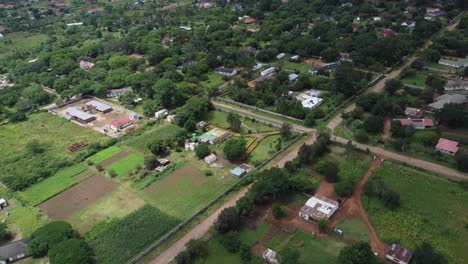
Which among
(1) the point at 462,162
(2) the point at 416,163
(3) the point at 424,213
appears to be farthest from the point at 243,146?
(1) the point at 462,162

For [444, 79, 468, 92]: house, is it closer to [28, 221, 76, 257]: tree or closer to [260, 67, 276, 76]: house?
[260, 67, 276, 76]: house

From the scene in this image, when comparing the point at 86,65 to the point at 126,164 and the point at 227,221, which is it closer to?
the point at 126,164

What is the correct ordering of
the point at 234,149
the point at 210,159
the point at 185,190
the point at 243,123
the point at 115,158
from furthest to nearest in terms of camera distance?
the point at 243,123
the point at 115,158
the point at 210,159
the point at 234,149
the point at 185,190

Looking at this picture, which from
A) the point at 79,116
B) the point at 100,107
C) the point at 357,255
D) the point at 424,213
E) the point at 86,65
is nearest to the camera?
the point at 357,255

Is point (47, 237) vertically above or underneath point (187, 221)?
above

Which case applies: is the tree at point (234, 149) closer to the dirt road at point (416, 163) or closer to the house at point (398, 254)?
the dirt road at point (416, 163)

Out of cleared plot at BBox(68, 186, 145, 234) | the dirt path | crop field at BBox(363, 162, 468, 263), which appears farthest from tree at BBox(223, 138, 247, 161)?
crop field at BBox(363, 162, 468, 263)

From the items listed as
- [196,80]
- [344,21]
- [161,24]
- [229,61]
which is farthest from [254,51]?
[161,24]
